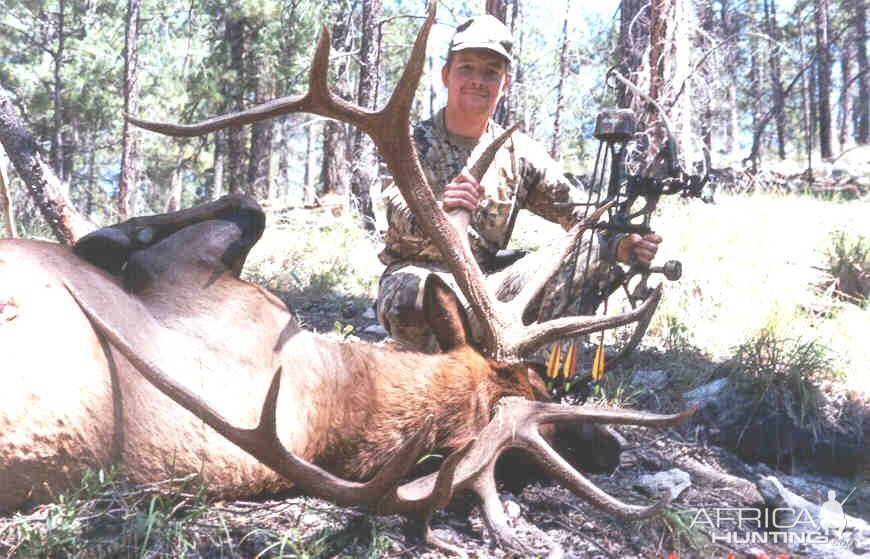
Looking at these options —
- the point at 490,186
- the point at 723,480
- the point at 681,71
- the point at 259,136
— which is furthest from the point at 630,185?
the point at 259,136

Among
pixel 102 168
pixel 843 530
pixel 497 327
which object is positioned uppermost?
pixel 102 168

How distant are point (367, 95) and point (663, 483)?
715cm

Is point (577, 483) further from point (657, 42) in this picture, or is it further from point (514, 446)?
point (657, 42)

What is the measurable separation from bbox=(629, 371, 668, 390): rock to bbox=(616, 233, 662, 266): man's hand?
1.15 metres

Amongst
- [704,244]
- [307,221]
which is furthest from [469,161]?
[307,221]

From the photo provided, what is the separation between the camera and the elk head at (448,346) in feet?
7.20

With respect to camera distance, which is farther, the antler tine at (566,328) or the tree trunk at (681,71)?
the tree trunk at (681,71)

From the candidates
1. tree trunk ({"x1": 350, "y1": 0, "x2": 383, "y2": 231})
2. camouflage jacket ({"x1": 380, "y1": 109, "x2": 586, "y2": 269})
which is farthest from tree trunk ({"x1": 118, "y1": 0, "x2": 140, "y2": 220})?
camouflage jacket ({"x1": 380, "y1": 109, "x2": 586, "y2": 269})

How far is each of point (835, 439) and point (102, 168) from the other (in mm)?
34008

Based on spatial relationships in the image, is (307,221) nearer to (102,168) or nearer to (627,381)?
(627,381)

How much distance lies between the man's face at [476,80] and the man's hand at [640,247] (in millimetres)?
1187

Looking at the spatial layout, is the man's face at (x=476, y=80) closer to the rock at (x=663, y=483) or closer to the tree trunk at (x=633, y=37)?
the rock at (x=663, y=483)

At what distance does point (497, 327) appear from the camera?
3090mm

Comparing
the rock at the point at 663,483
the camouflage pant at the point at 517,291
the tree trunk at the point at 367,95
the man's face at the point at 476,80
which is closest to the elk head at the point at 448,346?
the camouflage pant at the point at 517,291
